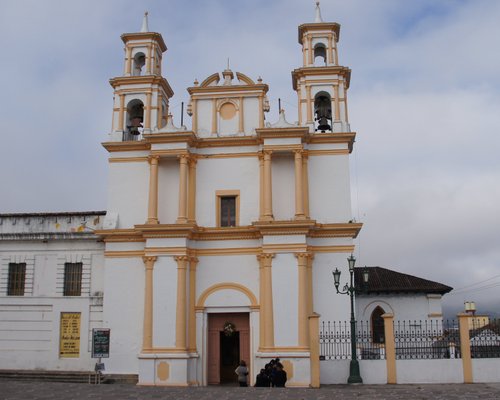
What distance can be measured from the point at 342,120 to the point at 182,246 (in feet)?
28.2

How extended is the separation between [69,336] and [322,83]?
15.1m

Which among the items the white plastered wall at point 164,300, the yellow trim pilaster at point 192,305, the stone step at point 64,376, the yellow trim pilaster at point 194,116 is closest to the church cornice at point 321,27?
the yellow trim pilaster at point 194,116

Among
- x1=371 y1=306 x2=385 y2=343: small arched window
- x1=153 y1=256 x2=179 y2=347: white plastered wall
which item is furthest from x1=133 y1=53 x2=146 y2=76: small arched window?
x1=371 y1=306 x2=385 y2=343: small arched window

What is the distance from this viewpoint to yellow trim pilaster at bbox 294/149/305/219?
24.1 m

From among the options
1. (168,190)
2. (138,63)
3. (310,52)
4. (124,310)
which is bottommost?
(124,310)

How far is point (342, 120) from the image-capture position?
2603 cm

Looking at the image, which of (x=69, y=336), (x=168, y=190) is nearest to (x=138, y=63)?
(x=168, y=190)

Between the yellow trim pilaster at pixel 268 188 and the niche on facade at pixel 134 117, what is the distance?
640 centimetres

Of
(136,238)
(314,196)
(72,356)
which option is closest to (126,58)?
(136,238)

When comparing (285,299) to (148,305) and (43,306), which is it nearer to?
(148,305)

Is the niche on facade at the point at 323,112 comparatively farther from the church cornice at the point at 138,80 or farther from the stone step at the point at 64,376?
the stone step at the point at 64,376

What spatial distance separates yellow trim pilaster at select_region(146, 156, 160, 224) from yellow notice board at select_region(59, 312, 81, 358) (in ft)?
17.8

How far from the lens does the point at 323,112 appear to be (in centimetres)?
2722

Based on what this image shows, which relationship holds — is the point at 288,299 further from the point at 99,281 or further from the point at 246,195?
the point at 99,281
